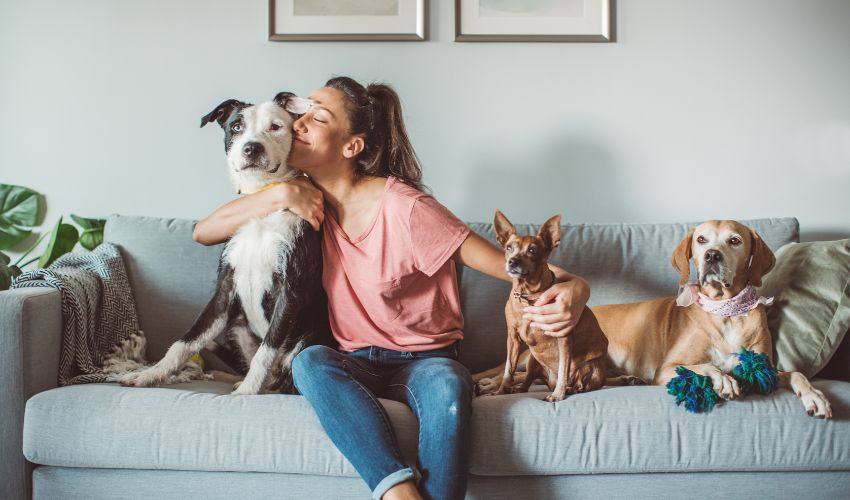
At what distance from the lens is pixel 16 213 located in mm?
2627

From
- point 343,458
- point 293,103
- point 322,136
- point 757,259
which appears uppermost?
point 293,103

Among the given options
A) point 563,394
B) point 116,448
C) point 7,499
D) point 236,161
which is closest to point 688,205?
point 563,394

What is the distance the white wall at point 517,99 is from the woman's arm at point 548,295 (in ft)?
2.86

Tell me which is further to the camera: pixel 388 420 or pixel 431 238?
pixel 431 238

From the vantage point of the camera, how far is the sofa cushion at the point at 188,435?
5.16 feet

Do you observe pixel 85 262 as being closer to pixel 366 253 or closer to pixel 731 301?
pixel 366 253

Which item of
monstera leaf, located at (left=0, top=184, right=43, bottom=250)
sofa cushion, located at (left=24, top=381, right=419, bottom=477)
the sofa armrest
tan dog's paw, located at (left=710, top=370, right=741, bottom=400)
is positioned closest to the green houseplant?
monstera leaf, located at (left=0, top=184, right=43, bottom=250)

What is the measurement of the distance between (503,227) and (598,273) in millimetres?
591

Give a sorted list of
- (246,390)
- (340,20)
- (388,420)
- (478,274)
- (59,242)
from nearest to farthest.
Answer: (388,420)
(246,390)
(478,274)
(59,242)
(340,20)

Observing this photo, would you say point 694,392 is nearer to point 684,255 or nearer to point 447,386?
point 684,255

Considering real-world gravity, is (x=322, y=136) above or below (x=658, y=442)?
above

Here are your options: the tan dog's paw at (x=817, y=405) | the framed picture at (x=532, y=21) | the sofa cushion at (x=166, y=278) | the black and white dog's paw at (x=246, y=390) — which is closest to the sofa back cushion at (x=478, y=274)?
the sofa cushion at (x=166, y=278)

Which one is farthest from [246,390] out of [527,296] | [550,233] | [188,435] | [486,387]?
[550,233]

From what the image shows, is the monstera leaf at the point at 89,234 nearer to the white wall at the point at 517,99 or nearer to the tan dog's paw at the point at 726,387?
the white wall at the point at 517,99
